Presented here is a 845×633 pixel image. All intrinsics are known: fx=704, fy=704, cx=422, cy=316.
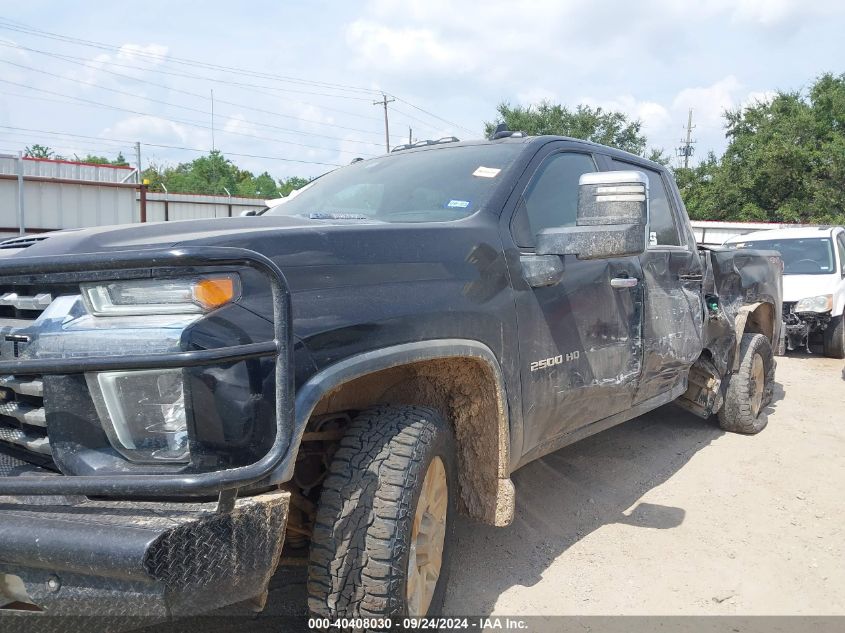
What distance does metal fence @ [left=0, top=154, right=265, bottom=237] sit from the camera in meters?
13.9

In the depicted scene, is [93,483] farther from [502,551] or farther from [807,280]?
[807,280]

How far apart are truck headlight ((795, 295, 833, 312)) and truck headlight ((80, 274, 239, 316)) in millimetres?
9758

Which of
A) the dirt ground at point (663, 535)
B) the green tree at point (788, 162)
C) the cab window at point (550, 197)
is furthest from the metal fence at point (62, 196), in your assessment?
the green tree at point (788, 162)

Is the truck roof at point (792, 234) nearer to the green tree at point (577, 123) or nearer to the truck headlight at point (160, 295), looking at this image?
the truck headlight at point (160, 295)

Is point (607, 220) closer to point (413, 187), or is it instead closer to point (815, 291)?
point (413, 187)

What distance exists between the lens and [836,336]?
9.89 meters

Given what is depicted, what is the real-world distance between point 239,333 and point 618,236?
5.22 ft

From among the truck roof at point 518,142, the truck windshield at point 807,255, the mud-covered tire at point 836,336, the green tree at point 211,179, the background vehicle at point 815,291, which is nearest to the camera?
the truck roof at point 518,142

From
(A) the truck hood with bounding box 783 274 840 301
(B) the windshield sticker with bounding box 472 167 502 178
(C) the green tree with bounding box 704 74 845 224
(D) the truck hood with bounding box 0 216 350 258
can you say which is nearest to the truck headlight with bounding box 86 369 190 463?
(D) the truck hood with bounding box 0 216 350 258

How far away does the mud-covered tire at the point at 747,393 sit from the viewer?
17.6 ft

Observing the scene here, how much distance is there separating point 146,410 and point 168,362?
0.20m


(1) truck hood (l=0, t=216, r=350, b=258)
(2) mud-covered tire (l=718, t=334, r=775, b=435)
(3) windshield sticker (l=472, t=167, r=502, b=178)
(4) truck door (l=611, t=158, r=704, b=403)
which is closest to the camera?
(1) truck hood (l=0, t=216, r=350, b=258)

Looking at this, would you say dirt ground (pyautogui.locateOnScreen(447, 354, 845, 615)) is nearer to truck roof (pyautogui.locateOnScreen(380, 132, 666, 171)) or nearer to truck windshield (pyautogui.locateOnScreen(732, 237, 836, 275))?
truck roof (pyautogui.locateOnScreen(380, 132, 666, 171))

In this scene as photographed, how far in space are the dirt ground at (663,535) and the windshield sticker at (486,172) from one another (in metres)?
1.77
